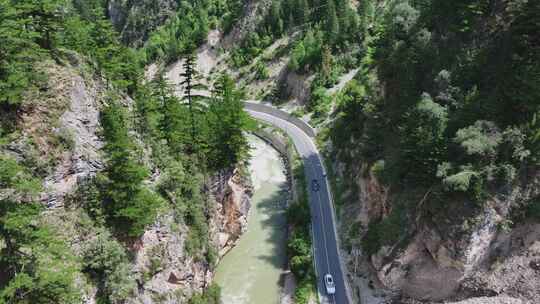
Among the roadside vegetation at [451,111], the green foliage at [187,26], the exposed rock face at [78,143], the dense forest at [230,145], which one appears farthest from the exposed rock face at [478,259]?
the green foliage at [187,26]

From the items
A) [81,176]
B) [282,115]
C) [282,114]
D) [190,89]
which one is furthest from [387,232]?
[282,114]

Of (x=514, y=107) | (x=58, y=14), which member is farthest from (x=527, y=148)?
(x=58, y=14)

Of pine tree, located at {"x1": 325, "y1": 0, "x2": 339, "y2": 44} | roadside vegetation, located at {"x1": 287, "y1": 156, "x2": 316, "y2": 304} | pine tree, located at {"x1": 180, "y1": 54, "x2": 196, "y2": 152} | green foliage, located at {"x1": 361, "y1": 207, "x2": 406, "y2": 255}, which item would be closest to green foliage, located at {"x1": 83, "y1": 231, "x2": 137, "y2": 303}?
pine tree, located at {"x1": 180, "y1": 54, "x2": 196, "y2": 152}

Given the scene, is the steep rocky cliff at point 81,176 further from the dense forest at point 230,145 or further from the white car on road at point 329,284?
the white car on road at point 329,284

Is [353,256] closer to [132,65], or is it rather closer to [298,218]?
[298,218]

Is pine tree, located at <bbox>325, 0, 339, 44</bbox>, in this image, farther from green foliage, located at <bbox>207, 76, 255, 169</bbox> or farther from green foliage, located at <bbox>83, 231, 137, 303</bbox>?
green foliage, located at <bbox>83, 231, 137, 303</bbox>

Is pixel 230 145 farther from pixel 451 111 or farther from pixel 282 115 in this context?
pixel 282 115
